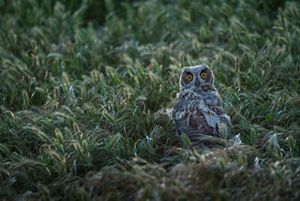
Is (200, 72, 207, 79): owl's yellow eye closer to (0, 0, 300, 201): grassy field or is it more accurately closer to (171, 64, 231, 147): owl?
(171, 64, 231, 147): owl

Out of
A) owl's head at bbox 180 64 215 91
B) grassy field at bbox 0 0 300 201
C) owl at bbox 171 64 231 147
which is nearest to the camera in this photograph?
grassy field at bbox 0 0 300 201

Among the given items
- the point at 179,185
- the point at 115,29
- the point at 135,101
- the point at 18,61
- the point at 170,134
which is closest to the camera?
the point at 179,185

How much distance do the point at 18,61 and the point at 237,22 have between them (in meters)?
2.48

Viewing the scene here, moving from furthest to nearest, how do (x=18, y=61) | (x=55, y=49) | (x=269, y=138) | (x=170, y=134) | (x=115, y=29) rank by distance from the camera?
(x=115, y=29), (x=55, y=49), (x=18, y=61), (x=170, y=134), (x=269, y=138)

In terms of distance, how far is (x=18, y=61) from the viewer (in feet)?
22.2

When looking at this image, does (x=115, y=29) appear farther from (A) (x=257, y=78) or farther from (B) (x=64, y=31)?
(A) (x=257, y=78)

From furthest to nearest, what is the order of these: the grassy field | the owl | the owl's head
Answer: the owl's head → the owl → the grassy field

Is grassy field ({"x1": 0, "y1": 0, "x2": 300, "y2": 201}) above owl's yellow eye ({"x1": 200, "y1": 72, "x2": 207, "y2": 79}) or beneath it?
beneath

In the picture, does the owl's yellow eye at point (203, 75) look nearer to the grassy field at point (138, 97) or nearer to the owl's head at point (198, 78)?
the owl's head at point (198, 78)

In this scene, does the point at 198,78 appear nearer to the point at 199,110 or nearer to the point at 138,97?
the point at 199,110

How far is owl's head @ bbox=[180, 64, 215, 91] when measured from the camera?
17.2 ft

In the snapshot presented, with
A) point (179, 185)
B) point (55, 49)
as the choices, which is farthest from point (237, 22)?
point (179, 185)

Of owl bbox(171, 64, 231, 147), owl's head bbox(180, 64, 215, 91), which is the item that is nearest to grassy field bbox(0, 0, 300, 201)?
owl bbox(171, 64, 231, 147)

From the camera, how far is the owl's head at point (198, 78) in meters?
5.25
